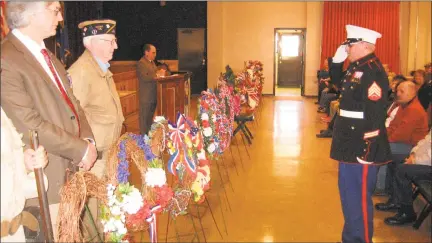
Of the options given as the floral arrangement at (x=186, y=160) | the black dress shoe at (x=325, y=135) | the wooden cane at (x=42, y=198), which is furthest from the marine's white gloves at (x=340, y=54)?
the black dress shoe at (x=325, y=135)

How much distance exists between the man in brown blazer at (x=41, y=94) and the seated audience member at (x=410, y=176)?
2815mm

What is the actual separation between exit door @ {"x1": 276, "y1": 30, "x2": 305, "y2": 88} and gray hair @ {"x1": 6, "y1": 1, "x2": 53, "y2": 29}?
1302 cm

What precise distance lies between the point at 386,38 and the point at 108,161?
12.5 m

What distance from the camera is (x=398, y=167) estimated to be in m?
4.06

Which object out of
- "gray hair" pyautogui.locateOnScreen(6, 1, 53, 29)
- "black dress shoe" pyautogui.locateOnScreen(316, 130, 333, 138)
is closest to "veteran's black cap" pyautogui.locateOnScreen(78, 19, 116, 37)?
"gray hair" pyautogui.locateOnScreen(6, 1, 53, 29)

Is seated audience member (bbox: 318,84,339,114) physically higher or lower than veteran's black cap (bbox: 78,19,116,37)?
lower

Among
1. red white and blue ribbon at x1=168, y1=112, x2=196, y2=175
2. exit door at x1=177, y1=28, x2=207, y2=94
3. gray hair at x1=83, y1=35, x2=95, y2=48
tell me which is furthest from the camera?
exit door at x1=177, y1=28, x2=207, y2=94

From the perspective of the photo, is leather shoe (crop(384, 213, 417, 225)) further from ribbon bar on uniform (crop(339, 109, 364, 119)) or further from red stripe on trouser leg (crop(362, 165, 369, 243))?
ribbon bar on uniform (crop(339, 109, 364, 119))

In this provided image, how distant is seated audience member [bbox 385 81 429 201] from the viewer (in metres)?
4.47

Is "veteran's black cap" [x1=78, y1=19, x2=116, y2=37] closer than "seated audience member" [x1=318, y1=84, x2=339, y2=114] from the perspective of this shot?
Yes

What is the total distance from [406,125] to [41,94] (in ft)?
11.8

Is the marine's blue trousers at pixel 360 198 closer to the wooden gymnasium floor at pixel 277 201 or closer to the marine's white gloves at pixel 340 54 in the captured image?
the wooden gymnasium floor at pixel 277 201

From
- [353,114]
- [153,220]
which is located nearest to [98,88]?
[153,220]

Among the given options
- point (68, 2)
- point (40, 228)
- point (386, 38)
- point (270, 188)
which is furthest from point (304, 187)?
point (386, 38)
